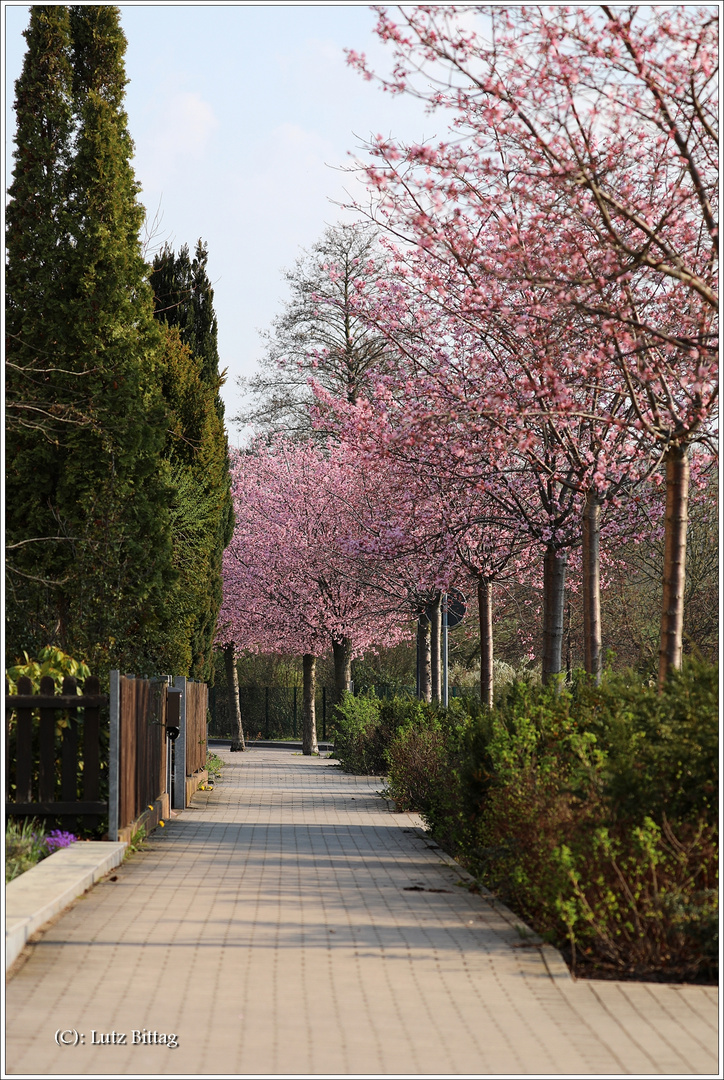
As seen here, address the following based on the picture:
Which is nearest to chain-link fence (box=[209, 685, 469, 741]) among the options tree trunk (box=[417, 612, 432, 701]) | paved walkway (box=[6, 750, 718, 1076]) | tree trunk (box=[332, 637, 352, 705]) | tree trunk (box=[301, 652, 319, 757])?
tree trunk (box=[301, 652, 319, 757])

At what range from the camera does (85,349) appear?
16297mm

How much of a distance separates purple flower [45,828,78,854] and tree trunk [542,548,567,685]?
6037 millimetres

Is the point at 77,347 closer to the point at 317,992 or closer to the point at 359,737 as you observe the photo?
the point at 359,737

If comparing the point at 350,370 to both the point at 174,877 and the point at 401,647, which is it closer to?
the point at 401,647

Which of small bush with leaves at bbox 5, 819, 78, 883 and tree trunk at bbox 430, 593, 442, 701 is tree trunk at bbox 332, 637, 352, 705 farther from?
small bush with leaves at bbox 5, 819, 78, 883

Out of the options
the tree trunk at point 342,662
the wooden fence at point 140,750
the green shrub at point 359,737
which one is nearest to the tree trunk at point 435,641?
Result: the green shrub at point 359,737

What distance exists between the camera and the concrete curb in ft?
21.7

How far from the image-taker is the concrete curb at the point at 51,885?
6625 mm

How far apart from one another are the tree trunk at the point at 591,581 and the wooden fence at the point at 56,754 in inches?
206

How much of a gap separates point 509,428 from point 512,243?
334cm

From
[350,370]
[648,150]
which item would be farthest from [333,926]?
Answer: [350,370]

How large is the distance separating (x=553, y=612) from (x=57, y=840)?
6986 mm

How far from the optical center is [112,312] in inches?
649

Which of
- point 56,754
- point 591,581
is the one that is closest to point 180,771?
point 56,754
